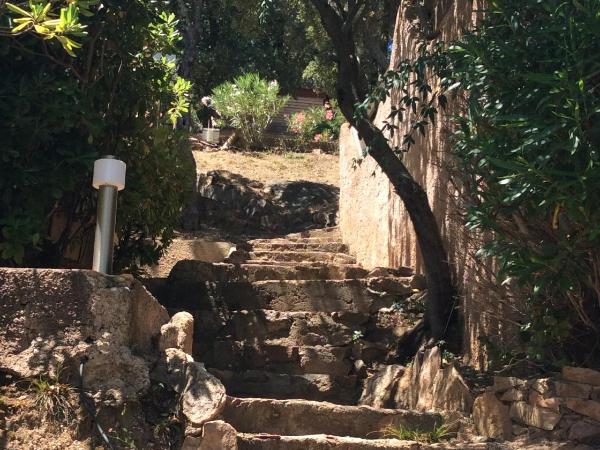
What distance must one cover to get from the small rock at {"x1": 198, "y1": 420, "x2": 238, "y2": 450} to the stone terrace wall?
2.28 metres

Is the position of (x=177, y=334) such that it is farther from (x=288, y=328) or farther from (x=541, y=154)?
(x=288, y=328)

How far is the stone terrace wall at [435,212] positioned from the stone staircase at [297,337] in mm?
659

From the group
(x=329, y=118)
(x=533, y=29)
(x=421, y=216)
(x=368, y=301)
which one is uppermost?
(x=329, y=118)

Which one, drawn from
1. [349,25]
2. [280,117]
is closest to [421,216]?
[349,25]

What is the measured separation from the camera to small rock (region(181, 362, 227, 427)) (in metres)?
5.26

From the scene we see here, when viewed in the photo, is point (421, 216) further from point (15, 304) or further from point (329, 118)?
point (329, 118)

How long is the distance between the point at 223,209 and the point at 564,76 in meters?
11.5

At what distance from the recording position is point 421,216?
8328mm

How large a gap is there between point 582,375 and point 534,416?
376mm

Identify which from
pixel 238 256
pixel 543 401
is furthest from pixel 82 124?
pixel 238 256

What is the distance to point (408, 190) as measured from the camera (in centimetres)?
833

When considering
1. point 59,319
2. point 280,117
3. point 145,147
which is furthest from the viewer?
point 280,117

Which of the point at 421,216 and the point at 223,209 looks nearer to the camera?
the point at 421,216

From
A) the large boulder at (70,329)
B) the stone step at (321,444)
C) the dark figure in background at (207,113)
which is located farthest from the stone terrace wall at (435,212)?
the dark figure in background at (207,113)
